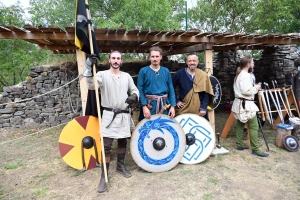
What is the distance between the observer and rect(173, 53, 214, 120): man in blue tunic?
3.17 meters

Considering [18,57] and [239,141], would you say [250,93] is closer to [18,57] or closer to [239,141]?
[239,141]

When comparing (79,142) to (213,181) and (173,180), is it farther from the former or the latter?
(213,181)

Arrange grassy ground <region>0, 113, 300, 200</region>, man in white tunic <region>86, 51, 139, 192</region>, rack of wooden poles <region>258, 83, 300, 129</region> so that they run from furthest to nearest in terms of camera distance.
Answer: rack of wooden poles <region>258, 83, 300, 129</region>
man in white tunic <region>86, 51, 139, 192</region>
grassy ground <region>0, 113, 300, 200</region>

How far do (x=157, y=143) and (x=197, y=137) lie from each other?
70 cm

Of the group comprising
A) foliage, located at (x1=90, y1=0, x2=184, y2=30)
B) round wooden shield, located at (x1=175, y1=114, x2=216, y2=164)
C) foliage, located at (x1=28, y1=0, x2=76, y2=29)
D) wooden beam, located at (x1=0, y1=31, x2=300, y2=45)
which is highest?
foliage, located at (x1=28, y1=0, x2=76, y2=29)

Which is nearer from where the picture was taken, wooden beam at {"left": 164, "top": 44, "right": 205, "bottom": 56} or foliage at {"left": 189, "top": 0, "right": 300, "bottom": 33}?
wooden beam at {"left": 164, "top": 44, "right": 205, "bottom": 56}

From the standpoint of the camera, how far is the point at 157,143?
2.81 meters

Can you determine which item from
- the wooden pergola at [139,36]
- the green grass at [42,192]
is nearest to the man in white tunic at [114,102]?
the green grass at [42,192]

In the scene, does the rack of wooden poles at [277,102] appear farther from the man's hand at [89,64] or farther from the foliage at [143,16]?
the foliage at [143,16]

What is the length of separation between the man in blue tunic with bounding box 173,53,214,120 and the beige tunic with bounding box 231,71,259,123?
521 millimetres

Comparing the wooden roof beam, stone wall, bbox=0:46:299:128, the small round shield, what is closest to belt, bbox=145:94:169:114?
the wooden roof beam

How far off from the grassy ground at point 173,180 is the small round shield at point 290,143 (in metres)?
0.10

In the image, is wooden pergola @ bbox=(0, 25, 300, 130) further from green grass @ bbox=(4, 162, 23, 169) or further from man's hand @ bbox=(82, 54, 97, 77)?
green grass @ bbox=(4, 162, 23, 169)

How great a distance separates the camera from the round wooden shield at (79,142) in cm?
301
